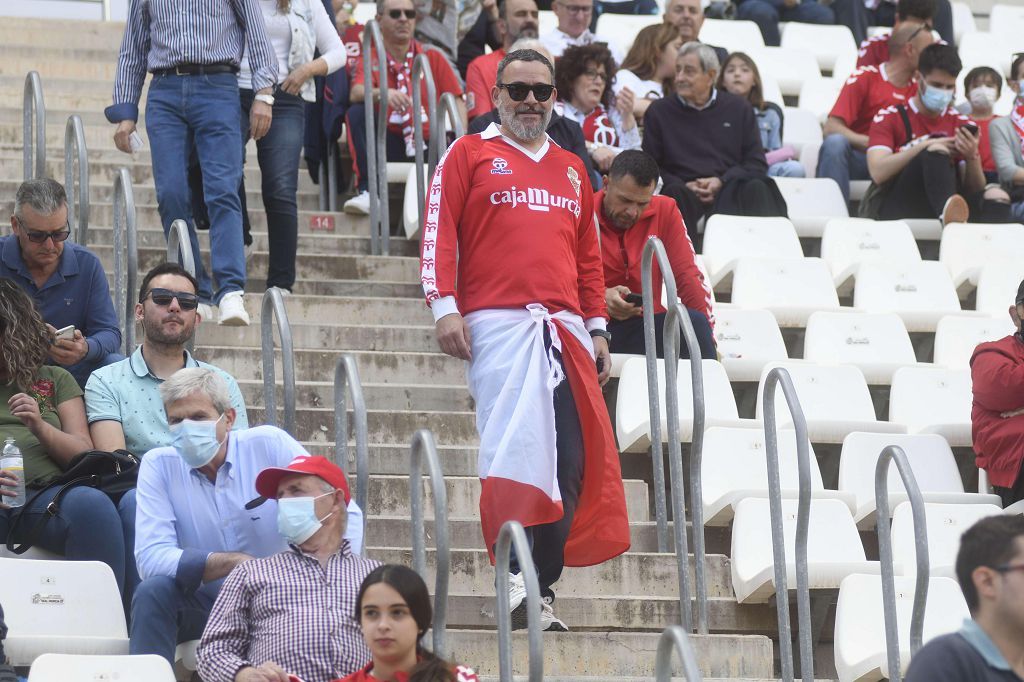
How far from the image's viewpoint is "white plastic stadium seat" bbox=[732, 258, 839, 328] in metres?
8.21

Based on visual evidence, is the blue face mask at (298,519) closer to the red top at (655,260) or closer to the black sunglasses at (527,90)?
the black sunglasses at (527,90)

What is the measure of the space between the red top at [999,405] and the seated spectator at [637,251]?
40.5 inches

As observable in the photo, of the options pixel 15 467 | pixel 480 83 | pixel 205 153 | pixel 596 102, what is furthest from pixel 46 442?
pixel 480 83

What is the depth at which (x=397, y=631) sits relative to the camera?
449cm

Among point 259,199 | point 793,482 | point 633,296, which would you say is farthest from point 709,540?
point 259,199

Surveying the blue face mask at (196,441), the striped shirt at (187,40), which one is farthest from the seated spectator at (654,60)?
the blue face mask at (196,441)

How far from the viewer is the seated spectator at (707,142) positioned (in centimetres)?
895

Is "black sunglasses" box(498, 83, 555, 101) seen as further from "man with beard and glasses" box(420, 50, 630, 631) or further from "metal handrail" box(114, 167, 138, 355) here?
"metal handrail" box(114, 167, 138, 355)

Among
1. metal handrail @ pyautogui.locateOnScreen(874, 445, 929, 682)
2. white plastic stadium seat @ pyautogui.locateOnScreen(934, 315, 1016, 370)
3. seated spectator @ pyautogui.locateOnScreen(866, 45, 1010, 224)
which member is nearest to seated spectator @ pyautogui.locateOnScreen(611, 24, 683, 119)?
seated spectator @ pyautogui.locateOnScreen(866, 45, 1010, 224)

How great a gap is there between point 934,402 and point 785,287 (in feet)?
3.69

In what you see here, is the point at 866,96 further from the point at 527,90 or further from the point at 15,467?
the point at 15,467

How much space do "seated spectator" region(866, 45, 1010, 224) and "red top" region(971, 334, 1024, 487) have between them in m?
2.64

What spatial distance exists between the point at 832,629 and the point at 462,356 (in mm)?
1726

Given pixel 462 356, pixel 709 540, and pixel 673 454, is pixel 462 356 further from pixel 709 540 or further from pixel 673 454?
pixel 709 540
